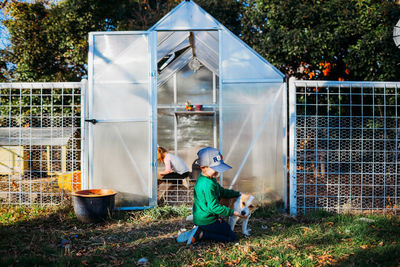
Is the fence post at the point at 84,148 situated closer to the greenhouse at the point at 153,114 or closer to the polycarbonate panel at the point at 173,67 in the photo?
the greenhouse at the point at 153,114

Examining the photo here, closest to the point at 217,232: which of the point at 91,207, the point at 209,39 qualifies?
the point at 91,207

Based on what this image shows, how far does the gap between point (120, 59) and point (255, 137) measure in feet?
8.92

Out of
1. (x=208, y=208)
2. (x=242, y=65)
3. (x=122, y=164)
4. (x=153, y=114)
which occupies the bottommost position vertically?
(x=208, y=208)

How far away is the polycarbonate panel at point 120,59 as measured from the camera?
541 centimetres

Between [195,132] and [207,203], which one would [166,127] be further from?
[207,203]

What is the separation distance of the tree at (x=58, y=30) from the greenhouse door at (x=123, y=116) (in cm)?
460

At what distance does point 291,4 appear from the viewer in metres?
7.53

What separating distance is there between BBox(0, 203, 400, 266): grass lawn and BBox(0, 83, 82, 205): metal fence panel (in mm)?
664

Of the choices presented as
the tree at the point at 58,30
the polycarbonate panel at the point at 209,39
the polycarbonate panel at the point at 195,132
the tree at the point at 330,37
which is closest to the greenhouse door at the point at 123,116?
the polycarbonate panel at the point at 209,39

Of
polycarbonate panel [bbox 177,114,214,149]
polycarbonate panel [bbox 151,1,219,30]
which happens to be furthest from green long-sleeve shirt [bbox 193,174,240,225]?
polycarbonate panel [bbox 177,114,214,149]

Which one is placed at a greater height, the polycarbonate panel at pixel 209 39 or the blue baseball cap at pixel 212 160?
the polycarbonate panel at pixel 209 39

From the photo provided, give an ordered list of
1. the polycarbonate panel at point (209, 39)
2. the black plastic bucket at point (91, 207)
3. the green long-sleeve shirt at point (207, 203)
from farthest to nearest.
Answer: the polycarbonate panel at point (209, 39) < the black plastic bucket at point (91, 207) < the green long-sleeve shirt at point (207, 203)

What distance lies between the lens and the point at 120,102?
5402mm

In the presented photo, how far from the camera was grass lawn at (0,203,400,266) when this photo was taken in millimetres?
3186
